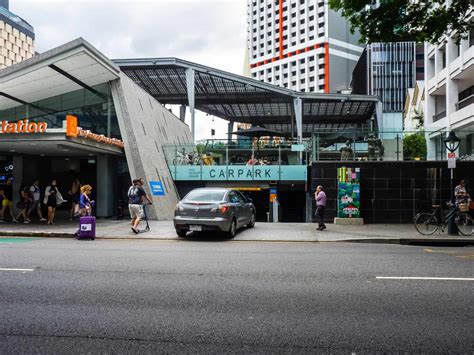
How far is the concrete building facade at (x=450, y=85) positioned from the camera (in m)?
25.4

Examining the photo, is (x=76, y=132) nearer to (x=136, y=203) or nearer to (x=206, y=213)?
(x=136, y=203)

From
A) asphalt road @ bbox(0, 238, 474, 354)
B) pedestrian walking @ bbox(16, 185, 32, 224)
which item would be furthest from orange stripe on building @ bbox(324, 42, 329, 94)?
asphalt road @ bbox(0, 238, 474, 354)

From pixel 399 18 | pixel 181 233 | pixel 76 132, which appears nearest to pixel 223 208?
pixel 181 233

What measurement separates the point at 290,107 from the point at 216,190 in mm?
35400

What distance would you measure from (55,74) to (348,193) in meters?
12.8

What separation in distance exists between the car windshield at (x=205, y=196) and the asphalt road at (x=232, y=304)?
11.6 feet

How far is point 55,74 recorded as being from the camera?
54.2 ft

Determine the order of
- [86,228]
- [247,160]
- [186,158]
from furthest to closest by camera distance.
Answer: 1. [186,158]
2. [247,160]
3. [86,228]

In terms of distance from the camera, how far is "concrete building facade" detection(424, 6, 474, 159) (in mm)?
25422

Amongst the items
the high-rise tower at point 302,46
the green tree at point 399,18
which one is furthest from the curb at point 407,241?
the high-rise tower at point 302,46

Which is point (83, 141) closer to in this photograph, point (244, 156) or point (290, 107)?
point (244, 156)

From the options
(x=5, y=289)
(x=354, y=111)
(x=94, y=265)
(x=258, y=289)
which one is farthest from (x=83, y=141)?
(x=354, y=111)

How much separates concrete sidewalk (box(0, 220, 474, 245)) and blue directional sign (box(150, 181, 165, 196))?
4.19 meters

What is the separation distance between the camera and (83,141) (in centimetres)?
1603
